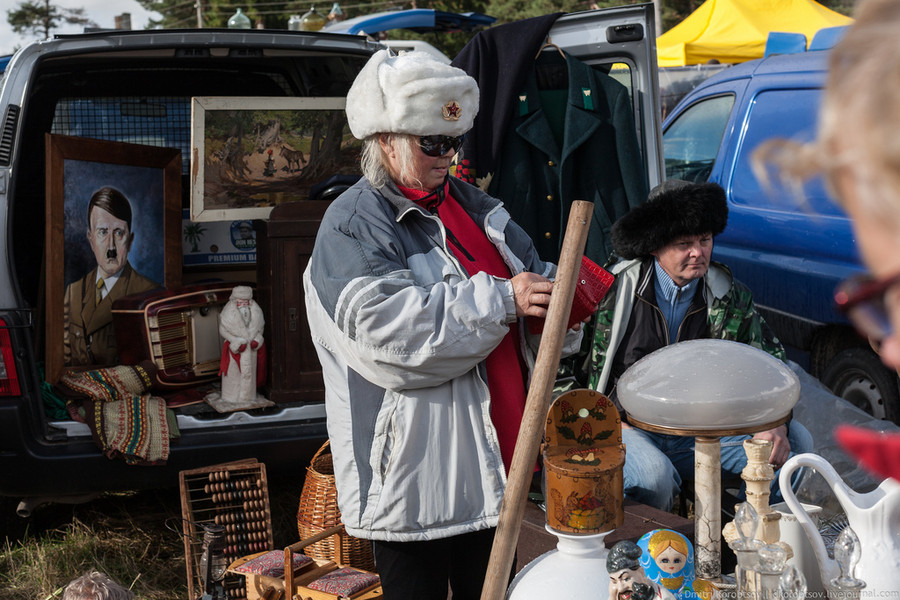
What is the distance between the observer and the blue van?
13.7ft

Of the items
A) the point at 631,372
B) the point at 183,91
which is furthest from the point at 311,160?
the point at 631,372

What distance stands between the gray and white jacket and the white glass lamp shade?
32cm

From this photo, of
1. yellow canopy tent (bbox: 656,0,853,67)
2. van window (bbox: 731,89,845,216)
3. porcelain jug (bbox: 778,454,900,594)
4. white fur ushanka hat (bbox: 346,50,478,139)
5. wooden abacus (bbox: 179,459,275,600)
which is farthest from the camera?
yellow canopy tent (bbox: 656,0,853,67)

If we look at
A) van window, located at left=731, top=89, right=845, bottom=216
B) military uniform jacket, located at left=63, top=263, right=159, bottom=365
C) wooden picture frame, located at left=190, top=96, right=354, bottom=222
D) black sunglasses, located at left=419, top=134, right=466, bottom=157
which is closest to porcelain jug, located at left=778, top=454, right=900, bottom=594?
black sunglasses, located at left=419, top=134, right=466, bottom=157

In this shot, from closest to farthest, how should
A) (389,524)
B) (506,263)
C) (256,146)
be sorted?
(389,524) → (506,263) → (256,146)

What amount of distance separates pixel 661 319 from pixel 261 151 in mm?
1933

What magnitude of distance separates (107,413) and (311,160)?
1.44 m

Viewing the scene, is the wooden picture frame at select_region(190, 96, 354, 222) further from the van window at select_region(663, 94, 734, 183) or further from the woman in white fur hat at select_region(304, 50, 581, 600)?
the woman in white fur hat at select_region(304, 50, 581, 600)

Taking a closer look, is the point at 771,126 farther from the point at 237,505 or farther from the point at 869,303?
the point at 869,303

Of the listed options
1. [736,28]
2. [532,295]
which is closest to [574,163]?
[532,295]

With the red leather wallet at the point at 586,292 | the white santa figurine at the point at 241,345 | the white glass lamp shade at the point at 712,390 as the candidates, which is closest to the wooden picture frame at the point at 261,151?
the white santa figurine at the point at 241,345

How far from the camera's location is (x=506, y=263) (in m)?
2.25

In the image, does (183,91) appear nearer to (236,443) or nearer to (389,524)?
(236,443)

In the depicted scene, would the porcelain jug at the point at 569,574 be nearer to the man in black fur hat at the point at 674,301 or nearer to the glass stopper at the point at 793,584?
the glass stopper at the point at 793,584
